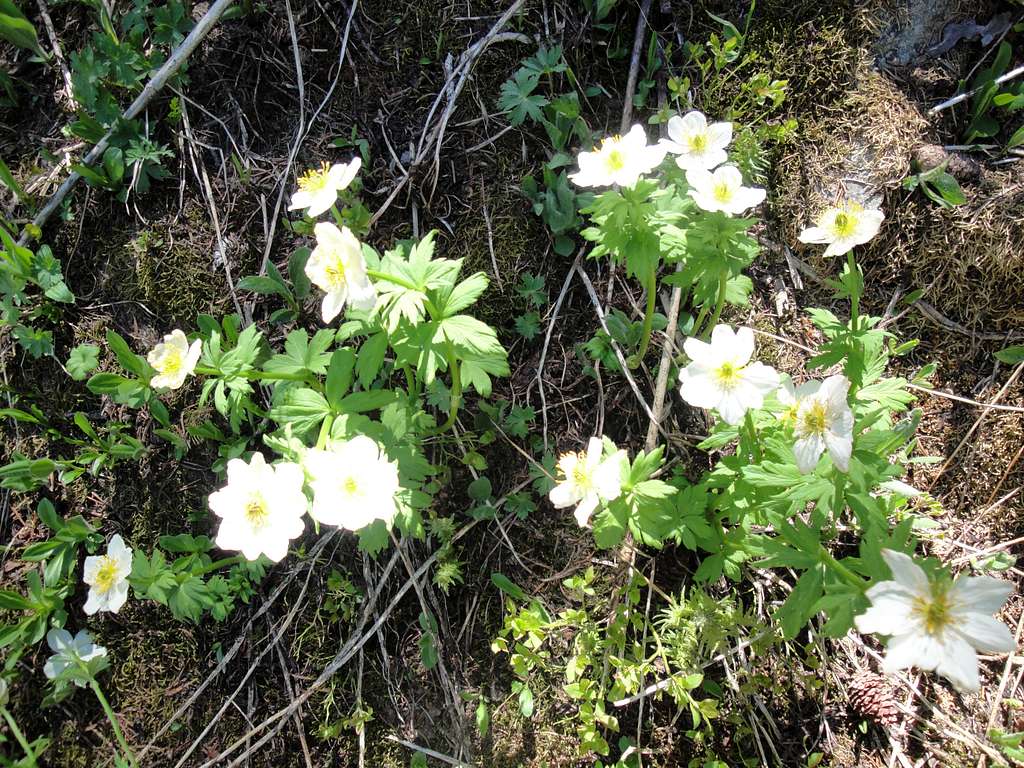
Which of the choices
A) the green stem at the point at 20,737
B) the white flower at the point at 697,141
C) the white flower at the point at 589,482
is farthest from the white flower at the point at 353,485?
the green stem at the point at 20,737

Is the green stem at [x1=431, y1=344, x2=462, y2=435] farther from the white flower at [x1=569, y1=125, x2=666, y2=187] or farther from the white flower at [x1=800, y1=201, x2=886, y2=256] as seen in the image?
the white flower at [x1=800, y1=201, x2=886, y2=256]

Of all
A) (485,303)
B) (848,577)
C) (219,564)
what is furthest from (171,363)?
(848,577)

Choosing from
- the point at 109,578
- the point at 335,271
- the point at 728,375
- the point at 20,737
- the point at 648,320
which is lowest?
the point at 20,737

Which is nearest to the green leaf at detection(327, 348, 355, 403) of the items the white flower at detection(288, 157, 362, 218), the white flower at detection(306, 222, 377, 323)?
the white flower at detection(306, 222, 377, 323)

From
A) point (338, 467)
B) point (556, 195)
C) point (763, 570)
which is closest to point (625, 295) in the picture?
point (556, 195)

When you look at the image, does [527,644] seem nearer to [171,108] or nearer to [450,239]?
[450,239]

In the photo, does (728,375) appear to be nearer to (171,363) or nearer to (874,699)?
(874,699)
